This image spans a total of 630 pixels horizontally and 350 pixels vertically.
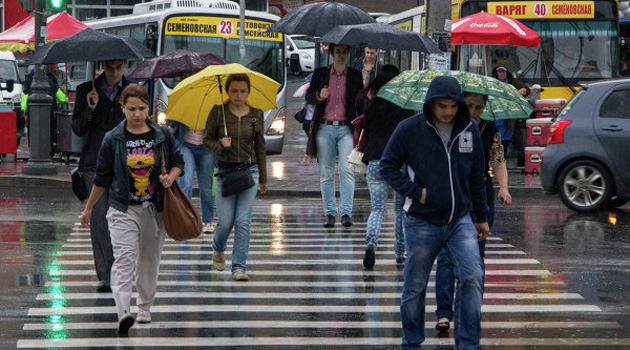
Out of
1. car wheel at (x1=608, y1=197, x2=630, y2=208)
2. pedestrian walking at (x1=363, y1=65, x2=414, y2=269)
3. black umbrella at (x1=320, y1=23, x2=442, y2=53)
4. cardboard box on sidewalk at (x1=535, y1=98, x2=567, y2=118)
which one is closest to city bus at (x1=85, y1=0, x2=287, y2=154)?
cardboard box on sidewalk at (x1=535, y1=98, x2=567, y2=118)

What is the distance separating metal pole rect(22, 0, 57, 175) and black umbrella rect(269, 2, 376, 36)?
4.73 metres

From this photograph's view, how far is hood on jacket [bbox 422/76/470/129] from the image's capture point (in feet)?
21.0

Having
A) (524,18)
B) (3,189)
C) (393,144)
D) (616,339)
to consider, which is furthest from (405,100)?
(524,18)

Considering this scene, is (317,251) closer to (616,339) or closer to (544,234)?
(544,234)

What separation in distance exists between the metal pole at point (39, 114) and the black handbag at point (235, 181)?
9313 millimetres

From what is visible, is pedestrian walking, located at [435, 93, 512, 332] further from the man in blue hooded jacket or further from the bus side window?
the bus side window

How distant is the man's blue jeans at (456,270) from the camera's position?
6.51 metres

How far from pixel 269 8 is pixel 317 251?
41829 millimetres

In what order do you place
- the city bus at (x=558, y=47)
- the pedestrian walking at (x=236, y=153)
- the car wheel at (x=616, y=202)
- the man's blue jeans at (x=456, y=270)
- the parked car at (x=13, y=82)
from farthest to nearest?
the parked car at (x=13, y=82), the city bus at (x=558, y=47), the car wheel at (x=616, y=202), the pedestrian walking at (x=236, y=153), the man's blue jeans at (x=456, y=270)

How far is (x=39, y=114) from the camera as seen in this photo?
18.2m

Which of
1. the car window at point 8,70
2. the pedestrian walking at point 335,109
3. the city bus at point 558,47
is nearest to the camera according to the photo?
the pedestrian walking at point 335,109

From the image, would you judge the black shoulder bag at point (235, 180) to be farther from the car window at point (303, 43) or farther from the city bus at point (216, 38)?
the car window at point (303, 43)

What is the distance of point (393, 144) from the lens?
21.6 feet

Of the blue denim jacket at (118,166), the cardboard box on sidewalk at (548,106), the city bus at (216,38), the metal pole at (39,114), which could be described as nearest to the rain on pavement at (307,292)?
the blue denim jacket at (118,166)
